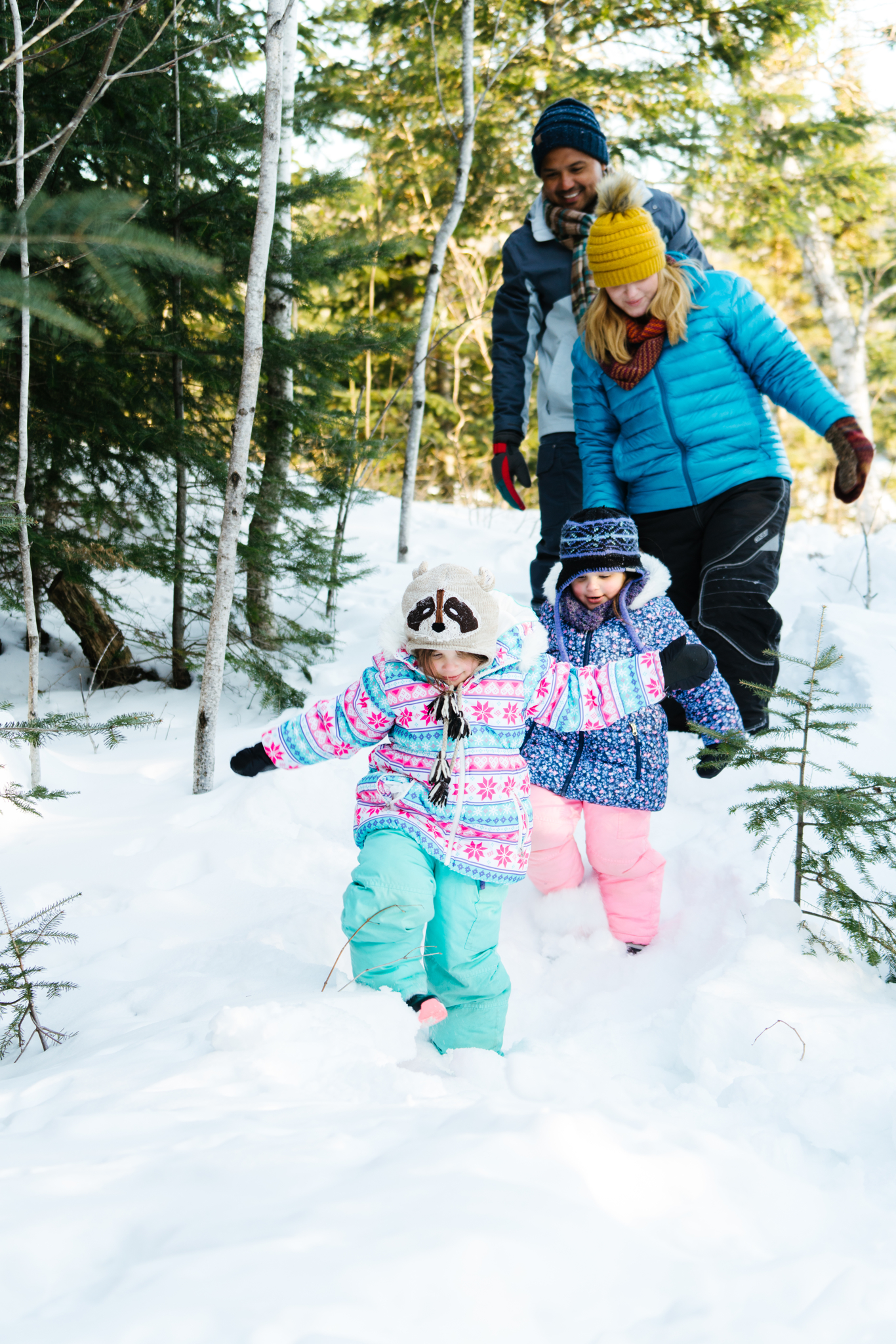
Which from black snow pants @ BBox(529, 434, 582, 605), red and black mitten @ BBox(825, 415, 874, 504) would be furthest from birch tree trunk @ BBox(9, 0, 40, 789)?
red and black mitten @ BBox(825, 415, 874, 504)

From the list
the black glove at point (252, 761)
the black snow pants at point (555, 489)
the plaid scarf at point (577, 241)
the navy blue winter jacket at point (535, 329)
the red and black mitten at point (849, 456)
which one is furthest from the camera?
the black snow pants at point (555, 489)

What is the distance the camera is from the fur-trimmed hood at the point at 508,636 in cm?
260

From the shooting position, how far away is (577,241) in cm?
405

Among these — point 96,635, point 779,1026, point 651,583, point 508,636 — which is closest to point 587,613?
point 651,583

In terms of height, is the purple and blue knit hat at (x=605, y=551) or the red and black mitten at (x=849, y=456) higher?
the red and black mitten at (x=849, y=456)

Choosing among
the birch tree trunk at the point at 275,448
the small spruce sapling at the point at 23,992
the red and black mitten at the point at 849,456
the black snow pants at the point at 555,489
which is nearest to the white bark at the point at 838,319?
the birch tree trunk at the point at 275,448

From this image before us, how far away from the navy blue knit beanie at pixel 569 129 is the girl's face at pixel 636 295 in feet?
3.58

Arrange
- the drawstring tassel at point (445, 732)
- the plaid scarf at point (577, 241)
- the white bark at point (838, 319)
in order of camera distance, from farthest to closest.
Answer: the white bark at point (838, 319) → the plaid scarf at point (577, 241) → the drawstring tassel at point (445, 732)

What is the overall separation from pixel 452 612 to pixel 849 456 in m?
1.66

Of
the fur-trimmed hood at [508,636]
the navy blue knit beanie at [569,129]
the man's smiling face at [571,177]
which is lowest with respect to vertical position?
the fur-trimmed hood at [508,636]

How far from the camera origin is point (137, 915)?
3031mm

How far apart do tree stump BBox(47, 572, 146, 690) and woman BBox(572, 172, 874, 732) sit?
156 inches

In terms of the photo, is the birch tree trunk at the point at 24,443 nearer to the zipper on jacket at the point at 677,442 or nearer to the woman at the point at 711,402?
the woman at the point at 711,402

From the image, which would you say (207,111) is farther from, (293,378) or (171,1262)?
(171,1262)
